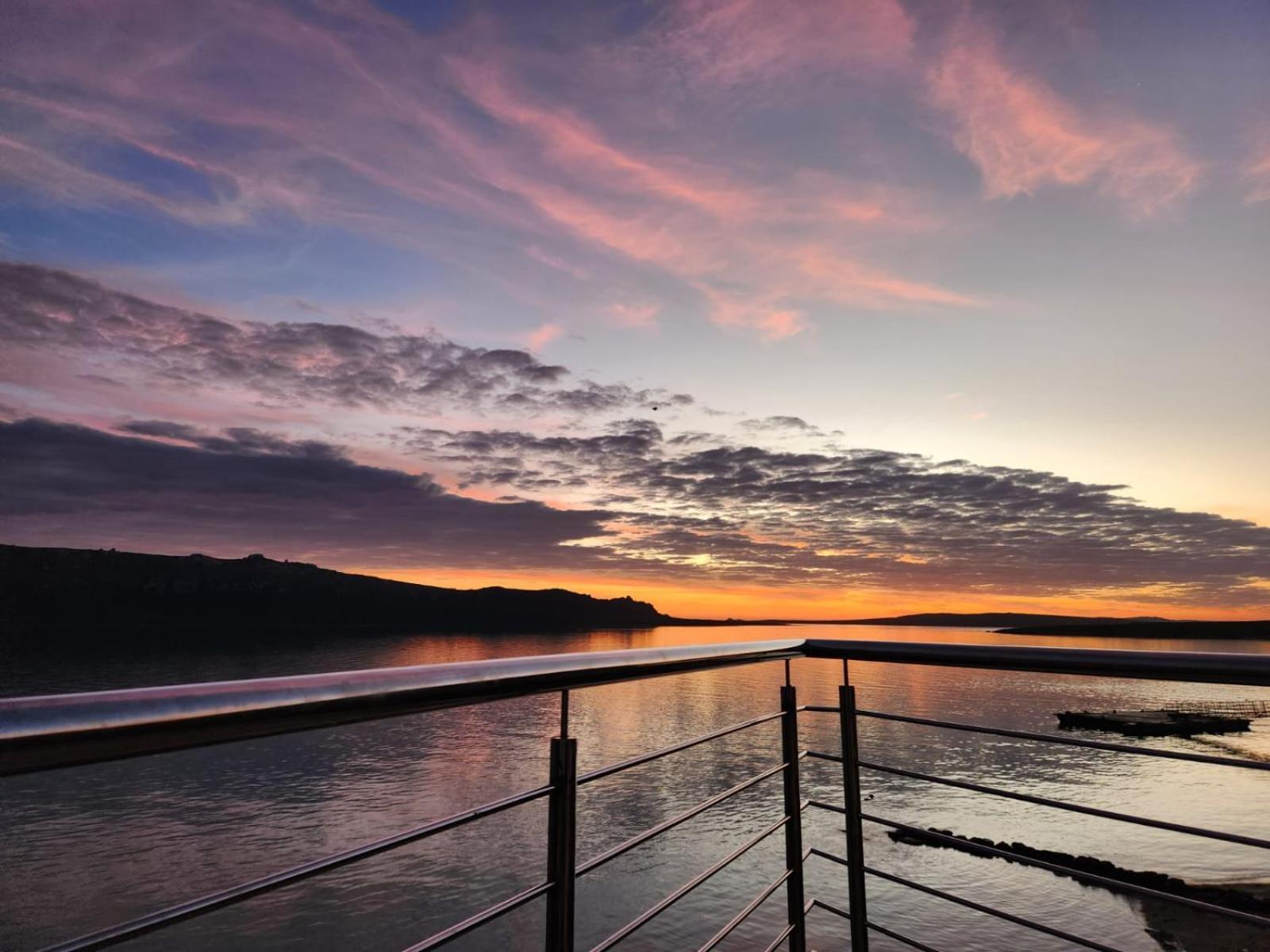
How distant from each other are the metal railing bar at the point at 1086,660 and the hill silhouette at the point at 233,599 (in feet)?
288

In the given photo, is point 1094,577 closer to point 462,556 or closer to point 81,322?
point 462,556

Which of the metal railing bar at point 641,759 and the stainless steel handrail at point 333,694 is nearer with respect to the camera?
the stainless steel handrail at point 333,694

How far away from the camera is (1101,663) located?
4.10 ft

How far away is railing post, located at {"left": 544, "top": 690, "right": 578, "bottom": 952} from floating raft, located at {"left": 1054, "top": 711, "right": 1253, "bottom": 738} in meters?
42.3

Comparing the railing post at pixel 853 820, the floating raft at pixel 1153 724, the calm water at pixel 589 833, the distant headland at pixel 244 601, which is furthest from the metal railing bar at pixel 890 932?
the distant headland at pixel 244 601

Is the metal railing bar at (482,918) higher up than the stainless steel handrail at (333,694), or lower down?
lower down

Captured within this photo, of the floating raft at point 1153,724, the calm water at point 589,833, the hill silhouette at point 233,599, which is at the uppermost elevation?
the hill silhouette at point 233,599

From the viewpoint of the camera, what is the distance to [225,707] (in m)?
0.62

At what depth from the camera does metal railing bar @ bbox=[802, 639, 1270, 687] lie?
1.08 meters

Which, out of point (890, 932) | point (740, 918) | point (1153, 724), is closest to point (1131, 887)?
point (890, 932)

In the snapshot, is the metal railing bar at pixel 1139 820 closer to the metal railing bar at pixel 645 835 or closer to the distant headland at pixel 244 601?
the metal railing bar at pixel 645 835

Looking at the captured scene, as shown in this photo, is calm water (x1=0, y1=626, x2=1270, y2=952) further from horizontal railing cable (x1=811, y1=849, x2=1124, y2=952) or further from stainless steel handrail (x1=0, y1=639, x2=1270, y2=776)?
stainless steel handrail (x1=0, y1=639, x2=1270, y2=776)

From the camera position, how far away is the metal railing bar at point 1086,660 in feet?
3.54

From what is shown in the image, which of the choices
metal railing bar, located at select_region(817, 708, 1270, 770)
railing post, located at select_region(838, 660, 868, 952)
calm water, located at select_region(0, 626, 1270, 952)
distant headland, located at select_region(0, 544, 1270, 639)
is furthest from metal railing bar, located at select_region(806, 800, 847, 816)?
distant headland, located at select_region(0, 544, 1270, 639)
